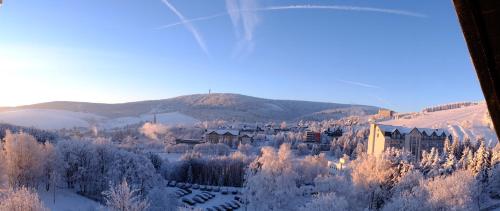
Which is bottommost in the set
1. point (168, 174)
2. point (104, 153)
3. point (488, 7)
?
point (168, 174)

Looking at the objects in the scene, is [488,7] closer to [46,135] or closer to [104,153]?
[104,153]

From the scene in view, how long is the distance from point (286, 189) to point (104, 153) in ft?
63.4

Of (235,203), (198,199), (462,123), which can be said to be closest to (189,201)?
(198,199)

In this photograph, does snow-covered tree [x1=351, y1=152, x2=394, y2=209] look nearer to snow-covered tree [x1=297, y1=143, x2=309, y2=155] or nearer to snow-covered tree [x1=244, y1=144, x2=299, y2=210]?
snow-covered tree [x1=244, y1=144, x2=299, y2=210]

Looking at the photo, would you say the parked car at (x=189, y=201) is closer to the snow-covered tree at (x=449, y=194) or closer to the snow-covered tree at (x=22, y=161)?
the snow-covered tree at (x=22, y=161)

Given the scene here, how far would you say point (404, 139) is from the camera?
2694 inches

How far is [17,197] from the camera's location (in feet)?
81.3

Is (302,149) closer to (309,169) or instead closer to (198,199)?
(309,169)

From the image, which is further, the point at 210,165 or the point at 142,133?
the point at 142,133

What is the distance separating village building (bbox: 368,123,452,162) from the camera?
67188 millimetres

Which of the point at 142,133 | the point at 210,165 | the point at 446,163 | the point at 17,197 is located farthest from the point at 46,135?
the point at 142,133

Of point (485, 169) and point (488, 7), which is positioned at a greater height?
A: point (488, 7)

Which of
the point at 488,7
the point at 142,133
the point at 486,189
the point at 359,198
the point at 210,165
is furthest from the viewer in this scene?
the point at 142,133

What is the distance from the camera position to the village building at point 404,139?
2645 inches
